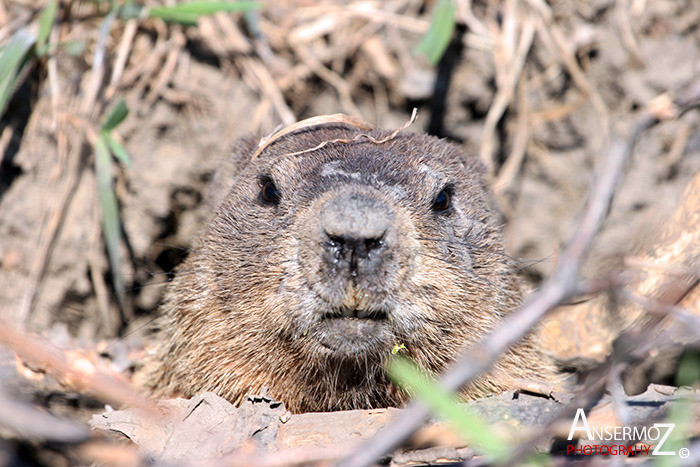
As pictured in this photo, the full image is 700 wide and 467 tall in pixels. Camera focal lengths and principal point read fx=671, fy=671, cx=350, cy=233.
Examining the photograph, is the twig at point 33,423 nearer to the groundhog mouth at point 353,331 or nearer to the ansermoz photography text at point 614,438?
the groundhog mouth at point 353,331

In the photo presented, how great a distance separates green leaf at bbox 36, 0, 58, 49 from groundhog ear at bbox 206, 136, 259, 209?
53.5 inches

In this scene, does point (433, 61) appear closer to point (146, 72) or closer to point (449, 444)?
point (146, 72)

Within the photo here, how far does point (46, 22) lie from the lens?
13.6 feet

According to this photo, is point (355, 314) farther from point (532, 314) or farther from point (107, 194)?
point (107, 194)

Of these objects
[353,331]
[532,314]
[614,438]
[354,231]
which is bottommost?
[614,438]

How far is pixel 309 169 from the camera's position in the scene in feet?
10.1

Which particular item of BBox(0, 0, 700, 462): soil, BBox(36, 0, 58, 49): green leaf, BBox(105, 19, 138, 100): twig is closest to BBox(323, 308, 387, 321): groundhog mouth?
BBox(0, 0, 700, 462): soil

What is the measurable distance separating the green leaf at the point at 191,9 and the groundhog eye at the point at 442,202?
1734 millimetres

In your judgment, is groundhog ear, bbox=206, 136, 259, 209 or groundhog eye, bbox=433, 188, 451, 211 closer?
groundhog eye, bbox=433, 188, 451, 211

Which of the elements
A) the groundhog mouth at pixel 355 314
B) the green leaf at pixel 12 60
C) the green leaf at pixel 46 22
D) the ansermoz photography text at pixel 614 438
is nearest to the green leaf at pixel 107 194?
the green leaf at pixel 12 60

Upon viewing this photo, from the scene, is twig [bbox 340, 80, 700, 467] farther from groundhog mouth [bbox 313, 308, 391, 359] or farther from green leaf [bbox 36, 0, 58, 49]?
green leaf [bbox 36, 0, 58, 49]

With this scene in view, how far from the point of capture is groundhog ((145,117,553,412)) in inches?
99.7

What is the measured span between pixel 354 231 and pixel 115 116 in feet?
7.57

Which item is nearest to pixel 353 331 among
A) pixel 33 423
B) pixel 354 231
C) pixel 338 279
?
pixel 338 279
